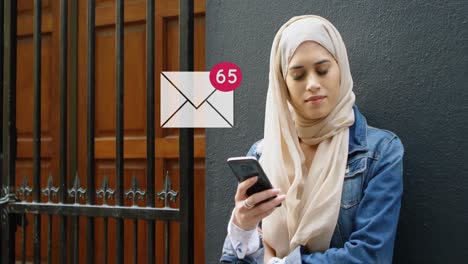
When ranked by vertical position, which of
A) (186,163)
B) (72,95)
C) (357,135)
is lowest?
(186,163)

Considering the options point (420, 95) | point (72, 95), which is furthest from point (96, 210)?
point (420, 95)

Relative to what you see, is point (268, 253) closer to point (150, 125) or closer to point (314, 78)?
point (314, 78)

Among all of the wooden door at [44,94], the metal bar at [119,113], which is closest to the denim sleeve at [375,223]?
the metal bar at [119,113]

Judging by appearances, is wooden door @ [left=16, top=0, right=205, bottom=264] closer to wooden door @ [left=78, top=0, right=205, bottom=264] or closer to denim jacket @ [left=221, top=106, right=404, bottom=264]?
wooden door @ [left=78, top=0, right=205, bottom=264]

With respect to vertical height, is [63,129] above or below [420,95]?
below

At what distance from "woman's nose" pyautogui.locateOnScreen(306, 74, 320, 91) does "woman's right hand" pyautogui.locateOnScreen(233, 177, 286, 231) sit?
37 cm

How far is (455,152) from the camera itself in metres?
2.10

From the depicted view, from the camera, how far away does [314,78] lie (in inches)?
74.8

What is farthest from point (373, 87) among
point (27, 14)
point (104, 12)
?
point (27, 14)

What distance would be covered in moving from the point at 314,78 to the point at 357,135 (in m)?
0.26

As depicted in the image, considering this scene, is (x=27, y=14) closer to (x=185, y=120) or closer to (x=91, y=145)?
(x=91, y=145)

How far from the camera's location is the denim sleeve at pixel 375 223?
1745mm

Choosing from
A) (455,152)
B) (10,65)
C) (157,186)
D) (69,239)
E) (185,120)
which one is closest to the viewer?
(455,152)

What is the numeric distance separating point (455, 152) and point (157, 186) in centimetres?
188
